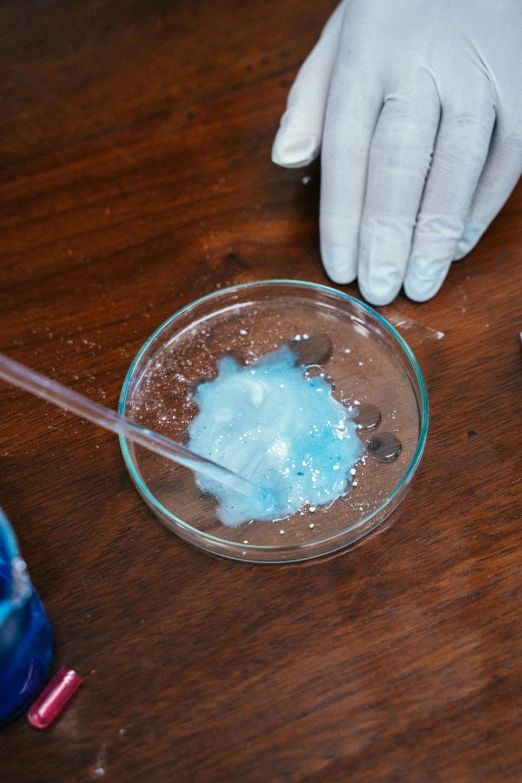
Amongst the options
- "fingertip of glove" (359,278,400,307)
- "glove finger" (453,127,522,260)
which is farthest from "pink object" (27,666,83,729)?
"glove finger" (453,127,522,260)

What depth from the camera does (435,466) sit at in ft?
2.98

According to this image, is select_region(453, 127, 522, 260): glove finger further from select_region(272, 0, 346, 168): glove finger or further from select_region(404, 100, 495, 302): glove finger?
select_region(272, 0, 346, 168): glove finger

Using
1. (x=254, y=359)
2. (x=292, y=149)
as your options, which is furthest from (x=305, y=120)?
(x=254, y=359)

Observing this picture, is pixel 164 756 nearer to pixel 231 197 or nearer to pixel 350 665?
pixel 350 665

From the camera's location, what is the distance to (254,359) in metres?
1.04

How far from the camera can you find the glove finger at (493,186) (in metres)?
1.08

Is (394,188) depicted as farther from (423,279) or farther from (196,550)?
(196,550)

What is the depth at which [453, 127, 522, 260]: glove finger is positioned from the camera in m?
1.08

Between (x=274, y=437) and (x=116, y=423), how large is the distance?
8.7 inches

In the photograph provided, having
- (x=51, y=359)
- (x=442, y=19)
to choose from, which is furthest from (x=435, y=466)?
(x=442, y=19)

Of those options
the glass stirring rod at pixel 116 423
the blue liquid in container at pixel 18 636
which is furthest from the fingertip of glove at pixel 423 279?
the blue liquid in container at pixel 18 636

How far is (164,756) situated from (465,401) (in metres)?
0.56

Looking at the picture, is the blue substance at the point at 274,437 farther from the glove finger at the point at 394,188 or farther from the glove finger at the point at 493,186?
the glove finger at the point at 493,186

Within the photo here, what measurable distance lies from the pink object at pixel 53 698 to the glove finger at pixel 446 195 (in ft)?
2.28
